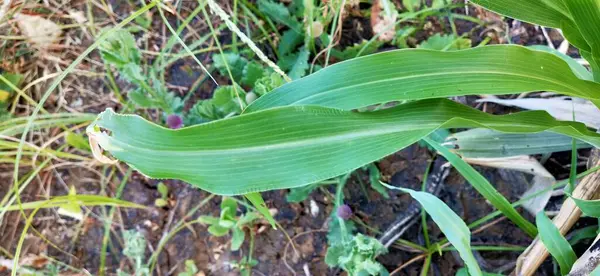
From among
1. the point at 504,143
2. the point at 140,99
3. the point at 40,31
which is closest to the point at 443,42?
the point at 504,143

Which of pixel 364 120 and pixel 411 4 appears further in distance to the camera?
pixel 411 4

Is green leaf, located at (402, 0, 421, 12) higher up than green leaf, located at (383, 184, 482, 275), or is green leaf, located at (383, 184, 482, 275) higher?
green leaf, located at (402, 0, 421, 12)

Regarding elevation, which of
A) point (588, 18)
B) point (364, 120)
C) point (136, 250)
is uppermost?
point (588, 18)

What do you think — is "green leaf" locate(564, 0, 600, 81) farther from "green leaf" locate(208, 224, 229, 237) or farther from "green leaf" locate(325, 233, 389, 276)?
"green leaf" locate(208, 224, 229, 237)

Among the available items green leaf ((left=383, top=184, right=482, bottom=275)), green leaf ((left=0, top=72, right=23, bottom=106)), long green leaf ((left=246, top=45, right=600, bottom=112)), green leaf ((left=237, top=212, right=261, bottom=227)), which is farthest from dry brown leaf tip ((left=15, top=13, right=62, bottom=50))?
green leaf ((left=383, top=184, right=482, bottom=275))

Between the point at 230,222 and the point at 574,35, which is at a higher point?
the point at 574,35

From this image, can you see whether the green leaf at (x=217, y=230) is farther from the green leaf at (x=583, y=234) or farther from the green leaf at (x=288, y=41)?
the green leaf at (x=583, y=234)

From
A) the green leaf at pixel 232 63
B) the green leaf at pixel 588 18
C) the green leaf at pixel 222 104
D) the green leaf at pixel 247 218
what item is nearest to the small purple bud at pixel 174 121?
the green leaf at pixel 222 104

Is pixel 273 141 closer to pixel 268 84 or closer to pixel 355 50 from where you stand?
pixel 268 84
